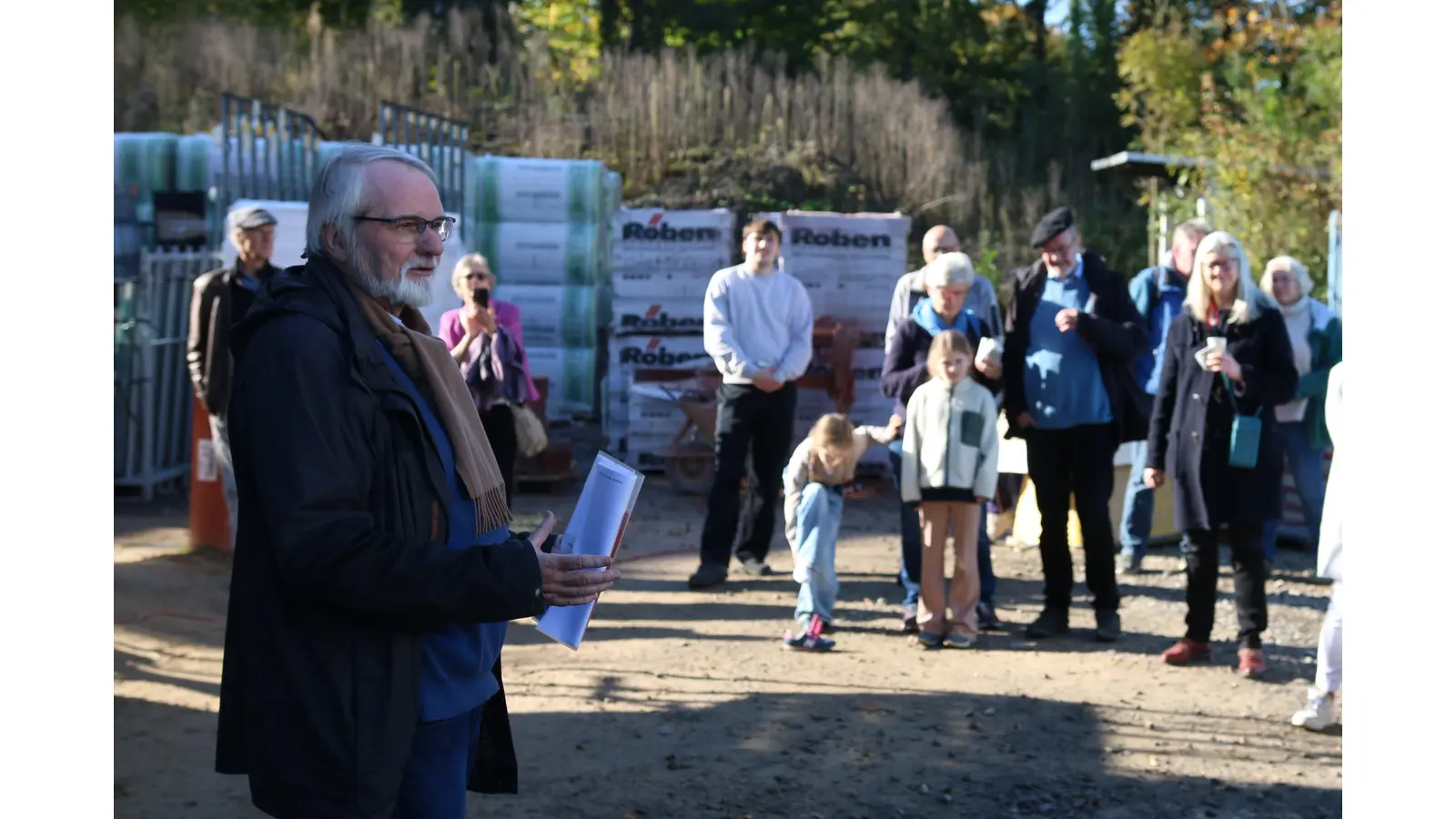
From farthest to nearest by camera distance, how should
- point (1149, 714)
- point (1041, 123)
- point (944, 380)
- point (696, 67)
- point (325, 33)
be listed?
point (1041, 123) → point (325, 33) → point (696, 67) → point (944, 380) → point (1149, 714)

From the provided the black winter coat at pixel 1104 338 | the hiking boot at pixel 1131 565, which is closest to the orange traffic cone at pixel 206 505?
the black winter coat at pixel 1104 338

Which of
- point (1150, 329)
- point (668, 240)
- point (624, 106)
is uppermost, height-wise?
point (624, 106)

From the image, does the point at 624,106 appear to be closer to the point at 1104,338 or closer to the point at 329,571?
the point at 1104,338

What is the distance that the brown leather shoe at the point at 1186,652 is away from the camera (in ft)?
25.0

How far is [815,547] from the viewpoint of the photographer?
7.98m

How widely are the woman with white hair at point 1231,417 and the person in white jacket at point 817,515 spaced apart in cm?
157

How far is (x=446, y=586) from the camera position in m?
2.73

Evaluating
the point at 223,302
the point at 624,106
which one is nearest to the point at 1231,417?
the point at 223,302

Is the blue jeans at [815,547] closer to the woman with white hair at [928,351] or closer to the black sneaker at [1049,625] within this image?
the woman with white hair at [928,351]

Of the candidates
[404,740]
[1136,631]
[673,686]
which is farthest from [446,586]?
[1136,631]

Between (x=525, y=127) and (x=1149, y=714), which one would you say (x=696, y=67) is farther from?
(x=1149, y=714)

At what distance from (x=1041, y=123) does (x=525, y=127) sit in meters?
10.5

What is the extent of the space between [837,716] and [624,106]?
1882 cm

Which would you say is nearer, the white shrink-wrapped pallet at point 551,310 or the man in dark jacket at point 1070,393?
the man in dark jacket at point 1070,393
